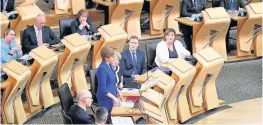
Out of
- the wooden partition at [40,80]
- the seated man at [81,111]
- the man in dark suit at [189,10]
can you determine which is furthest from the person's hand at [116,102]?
the man in dark suit at [189,10]

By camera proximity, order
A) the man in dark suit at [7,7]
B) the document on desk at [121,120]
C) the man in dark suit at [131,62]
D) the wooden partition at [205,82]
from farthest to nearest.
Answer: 1. the man in dark suit at [7,7]
2. the man in dark suit at [131,62]
3. the wooden partition at [205,82]
4. the document on desk at [121,120]

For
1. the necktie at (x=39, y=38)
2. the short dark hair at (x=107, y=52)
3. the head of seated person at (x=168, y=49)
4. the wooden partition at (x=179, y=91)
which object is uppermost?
the short dark hair at (x=107, y=52)

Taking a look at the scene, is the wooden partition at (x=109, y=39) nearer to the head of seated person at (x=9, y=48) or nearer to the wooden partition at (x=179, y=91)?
the head of seated person at (x=9, y=48)

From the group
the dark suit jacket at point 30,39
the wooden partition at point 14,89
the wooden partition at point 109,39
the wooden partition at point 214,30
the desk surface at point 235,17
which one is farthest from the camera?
the desk surface at point 235,17

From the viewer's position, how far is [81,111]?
5.95 m

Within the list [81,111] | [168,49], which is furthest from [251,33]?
[81,111]

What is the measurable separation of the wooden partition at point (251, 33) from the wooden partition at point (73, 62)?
8.42 feet

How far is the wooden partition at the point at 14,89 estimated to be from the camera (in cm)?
671

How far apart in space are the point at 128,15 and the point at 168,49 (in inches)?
85.5

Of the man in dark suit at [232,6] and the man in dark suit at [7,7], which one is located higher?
the man in dark suit at [7,7]

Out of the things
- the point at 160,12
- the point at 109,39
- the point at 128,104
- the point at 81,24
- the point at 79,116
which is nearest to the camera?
the point at 79,116

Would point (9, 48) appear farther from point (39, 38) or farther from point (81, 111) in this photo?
point (81, 111)

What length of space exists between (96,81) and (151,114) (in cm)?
101

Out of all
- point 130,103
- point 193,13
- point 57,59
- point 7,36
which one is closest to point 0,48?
point 7,36
